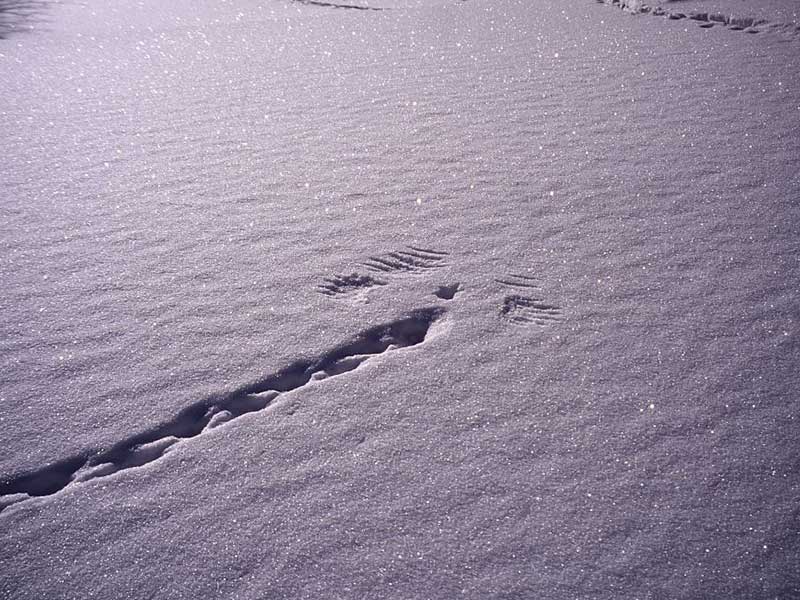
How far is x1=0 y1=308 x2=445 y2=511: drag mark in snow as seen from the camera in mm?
1742

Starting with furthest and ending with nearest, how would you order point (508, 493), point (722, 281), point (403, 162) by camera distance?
point (403, 162) → point (722, 281) → point (508, 493)

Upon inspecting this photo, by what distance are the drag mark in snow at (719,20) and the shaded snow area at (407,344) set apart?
47.6 inches

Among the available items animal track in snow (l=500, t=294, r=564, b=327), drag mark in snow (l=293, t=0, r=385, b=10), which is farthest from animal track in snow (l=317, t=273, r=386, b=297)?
drag mark in snow (l=293, t=0, r=385, b=10)

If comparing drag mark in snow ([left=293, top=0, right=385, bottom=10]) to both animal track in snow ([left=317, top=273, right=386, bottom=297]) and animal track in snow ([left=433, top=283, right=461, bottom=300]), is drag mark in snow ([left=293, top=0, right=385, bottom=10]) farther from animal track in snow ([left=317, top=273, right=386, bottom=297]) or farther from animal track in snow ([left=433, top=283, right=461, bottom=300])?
animal track in snow ([left=433, top=283, right=461, bottom=300])

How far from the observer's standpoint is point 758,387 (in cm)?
194

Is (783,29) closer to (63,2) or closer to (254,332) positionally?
(254,332)

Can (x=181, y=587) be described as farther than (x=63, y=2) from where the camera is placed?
No

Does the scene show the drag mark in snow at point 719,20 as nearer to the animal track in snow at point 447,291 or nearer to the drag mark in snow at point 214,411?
the animal track in snow at point 447,291

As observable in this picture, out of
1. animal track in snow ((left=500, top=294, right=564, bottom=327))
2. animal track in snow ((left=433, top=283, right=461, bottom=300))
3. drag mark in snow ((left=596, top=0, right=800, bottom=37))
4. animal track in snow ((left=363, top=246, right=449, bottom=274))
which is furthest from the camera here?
drag mark in snow ((left=596, top=0, right=800, bottom=37))

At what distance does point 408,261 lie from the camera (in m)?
2.62

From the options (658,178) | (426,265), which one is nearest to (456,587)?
(426,265)

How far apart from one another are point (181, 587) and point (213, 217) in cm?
188

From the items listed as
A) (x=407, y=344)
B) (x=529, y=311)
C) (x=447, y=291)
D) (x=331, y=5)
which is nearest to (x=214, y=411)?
(x=407, y=344)

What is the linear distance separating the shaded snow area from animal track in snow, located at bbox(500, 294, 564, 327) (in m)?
0.01
